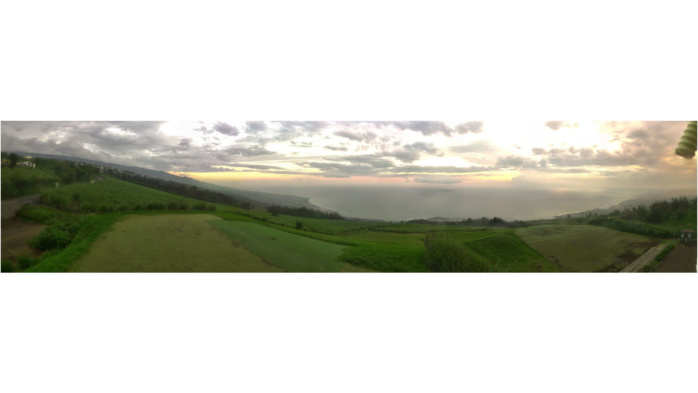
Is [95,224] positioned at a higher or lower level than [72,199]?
lower

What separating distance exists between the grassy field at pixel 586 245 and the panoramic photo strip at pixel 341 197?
2cm

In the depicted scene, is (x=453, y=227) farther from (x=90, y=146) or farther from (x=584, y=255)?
(x=90, y=146)

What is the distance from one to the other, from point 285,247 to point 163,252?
1.67 meters

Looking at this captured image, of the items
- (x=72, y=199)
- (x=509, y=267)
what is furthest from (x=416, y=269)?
(x=72, y=199)

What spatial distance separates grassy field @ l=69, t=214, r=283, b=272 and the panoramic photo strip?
0.02 meters

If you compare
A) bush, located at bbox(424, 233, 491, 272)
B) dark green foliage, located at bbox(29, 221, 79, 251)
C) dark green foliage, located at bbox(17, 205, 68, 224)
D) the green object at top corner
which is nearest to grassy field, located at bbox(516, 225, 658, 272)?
bush, located at bbox(424, 233, 491, 272)

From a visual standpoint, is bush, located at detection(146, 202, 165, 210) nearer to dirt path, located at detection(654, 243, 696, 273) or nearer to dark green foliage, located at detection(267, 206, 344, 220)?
dark green foliage, located at detection(267, 206, 344, 220)

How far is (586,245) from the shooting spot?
5.04 m

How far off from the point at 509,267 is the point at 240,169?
14.1 ft

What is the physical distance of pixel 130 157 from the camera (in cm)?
516

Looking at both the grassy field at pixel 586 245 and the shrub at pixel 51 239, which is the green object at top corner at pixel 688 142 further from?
the shrub at pixel 51 239

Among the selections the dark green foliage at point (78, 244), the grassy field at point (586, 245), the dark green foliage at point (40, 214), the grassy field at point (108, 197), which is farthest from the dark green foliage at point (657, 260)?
the dark green foliage at point (40, 214)

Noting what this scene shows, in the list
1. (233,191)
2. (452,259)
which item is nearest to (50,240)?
(233,191)

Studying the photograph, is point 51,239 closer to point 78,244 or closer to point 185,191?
point 78,244
